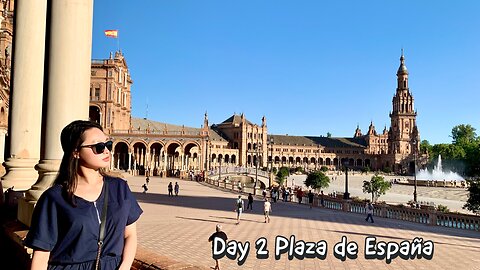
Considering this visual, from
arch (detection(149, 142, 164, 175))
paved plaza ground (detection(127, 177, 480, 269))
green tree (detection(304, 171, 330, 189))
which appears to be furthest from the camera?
arch (detection(149, 142, 164, 175))

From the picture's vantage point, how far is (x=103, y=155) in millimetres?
2893

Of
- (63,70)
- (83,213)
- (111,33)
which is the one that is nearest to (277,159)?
(111,33)

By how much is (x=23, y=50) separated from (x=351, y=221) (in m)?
18.2

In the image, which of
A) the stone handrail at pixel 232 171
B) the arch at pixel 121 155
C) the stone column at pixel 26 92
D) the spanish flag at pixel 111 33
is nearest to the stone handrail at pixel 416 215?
the stone column at pixel 26 92

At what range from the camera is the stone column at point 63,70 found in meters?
5.80

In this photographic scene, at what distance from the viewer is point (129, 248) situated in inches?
113

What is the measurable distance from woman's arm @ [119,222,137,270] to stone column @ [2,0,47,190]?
732 cm

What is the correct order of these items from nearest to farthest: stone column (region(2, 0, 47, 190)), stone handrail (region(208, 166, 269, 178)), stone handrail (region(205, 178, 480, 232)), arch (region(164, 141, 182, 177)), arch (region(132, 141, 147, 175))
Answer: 1. stone column (region(2, 0, 47, 190))
2. stone handrail (region(205, 178, 480, 232))
3. arch (region(164, 141, 182, 177))
4. stone handrail (region(208, 166, 269, 178))
5. arch (region(132, 141, 147, 175))

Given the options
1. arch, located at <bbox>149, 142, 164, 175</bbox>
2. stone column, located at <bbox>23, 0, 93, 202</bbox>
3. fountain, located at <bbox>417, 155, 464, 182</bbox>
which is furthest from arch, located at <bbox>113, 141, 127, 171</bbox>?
fountain, located at <bbox>417, 155, 464, 182</bbox>

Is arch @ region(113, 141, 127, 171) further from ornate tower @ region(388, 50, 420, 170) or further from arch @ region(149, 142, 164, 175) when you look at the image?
ornate tower @ region(388, 50, 420, 170)

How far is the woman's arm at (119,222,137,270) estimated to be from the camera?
282 cm

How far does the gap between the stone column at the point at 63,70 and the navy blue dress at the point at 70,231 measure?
340cm

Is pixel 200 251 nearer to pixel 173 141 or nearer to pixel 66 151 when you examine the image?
pixel 66 151

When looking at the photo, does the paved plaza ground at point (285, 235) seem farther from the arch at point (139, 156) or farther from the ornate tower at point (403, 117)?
the ornate tower at point (403, 117)
